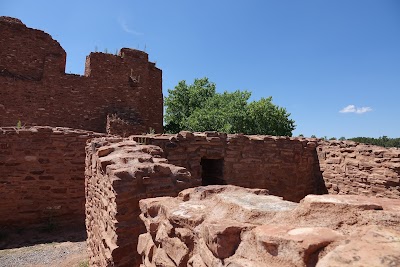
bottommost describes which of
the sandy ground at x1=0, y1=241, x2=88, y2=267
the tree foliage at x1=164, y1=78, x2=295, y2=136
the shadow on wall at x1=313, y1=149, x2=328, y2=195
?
the sandy ground at x1=0, y1=241, x2=88, y2=267

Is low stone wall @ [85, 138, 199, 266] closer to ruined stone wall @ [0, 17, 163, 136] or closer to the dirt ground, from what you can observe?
the dirt ground

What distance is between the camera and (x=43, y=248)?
18.0 ft

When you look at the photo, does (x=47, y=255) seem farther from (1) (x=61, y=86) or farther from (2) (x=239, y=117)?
(2) (x=239, y=117)

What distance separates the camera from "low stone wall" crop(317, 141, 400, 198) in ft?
20.3

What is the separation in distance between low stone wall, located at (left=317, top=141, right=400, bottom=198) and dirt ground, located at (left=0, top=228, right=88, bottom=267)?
21.7ft

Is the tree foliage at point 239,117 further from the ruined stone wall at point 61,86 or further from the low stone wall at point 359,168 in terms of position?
the low stone wall at point 359,168

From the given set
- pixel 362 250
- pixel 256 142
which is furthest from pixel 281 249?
pixel 256 142

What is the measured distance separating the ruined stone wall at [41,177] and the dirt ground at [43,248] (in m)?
0.31

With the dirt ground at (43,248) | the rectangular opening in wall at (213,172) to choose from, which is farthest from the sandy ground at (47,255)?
the rectangular opening in wall at (213,172)

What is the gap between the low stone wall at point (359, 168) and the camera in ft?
20.3

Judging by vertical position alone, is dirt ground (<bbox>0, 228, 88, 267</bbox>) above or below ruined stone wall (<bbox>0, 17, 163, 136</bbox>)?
below

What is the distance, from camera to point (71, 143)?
692 centimetres

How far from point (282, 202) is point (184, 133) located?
15.1 feet

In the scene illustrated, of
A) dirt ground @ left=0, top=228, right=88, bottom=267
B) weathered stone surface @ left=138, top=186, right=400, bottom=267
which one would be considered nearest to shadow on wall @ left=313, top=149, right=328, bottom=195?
dirt ground @ left=0, top=228, right=88, bottom=267
